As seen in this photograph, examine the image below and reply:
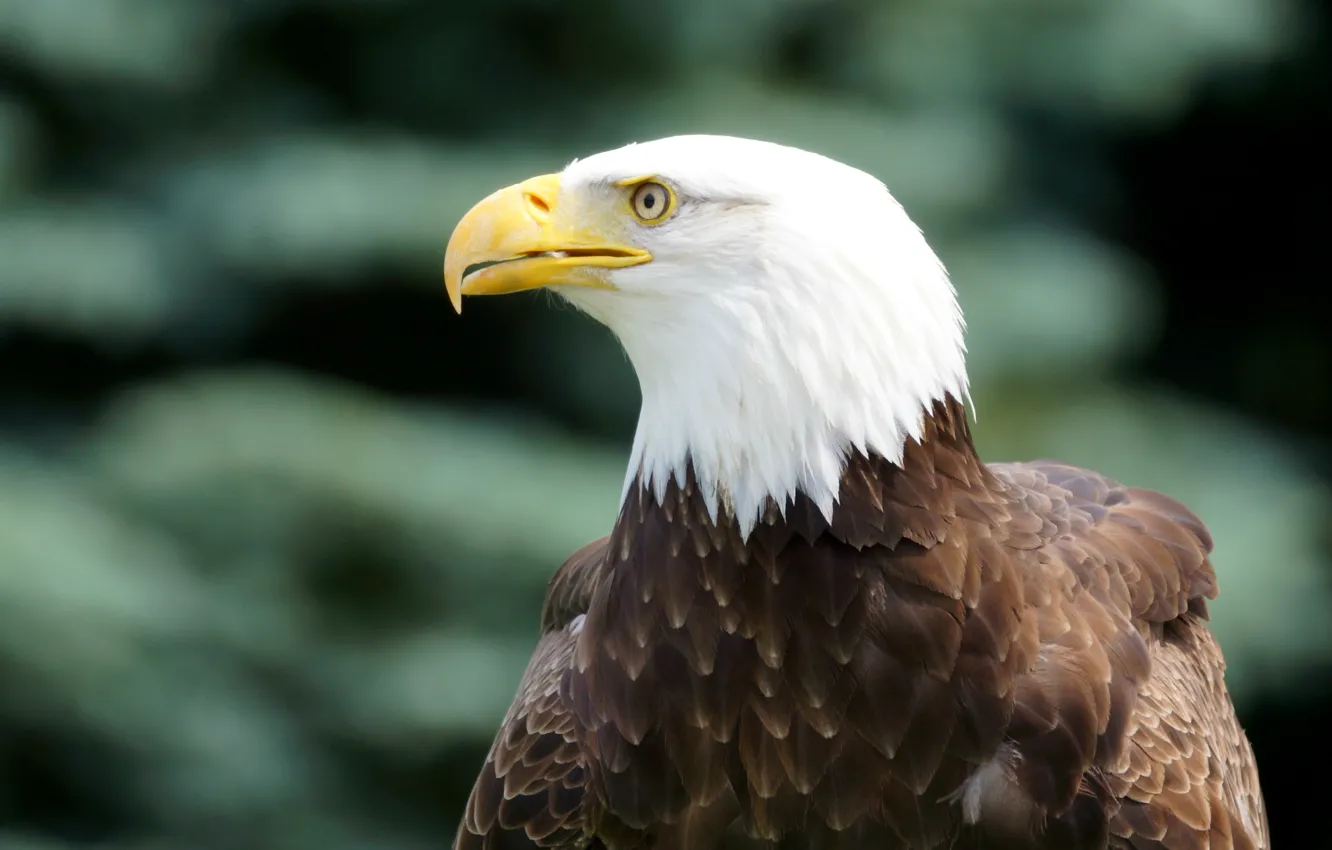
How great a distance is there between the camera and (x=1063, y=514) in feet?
9.38

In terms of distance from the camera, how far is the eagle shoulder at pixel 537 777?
Answer: 8.62 feet

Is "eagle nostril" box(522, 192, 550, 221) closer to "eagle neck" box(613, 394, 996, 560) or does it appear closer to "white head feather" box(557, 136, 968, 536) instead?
"white head feather" box(557, 136, 968, 536)

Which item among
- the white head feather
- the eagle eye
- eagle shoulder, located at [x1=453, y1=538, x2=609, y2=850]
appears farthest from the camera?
eagle shoulder, located at [x1=453, y1=538, x2=609, y2=850]

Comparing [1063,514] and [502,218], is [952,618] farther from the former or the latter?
[502,218]

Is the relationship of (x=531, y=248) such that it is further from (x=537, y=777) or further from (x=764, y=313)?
(x=537, y=777)

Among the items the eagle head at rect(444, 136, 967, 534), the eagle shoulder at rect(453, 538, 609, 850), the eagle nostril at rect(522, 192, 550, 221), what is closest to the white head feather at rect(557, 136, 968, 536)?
the eagle head at rect(444, 136, 967, 534)

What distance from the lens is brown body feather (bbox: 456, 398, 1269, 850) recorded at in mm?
2426

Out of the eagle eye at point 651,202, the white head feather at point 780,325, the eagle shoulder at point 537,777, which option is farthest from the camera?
the eagle shoulder at point 537,777

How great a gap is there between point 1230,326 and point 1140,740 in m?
5.15

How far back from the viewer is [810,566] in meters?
2.43

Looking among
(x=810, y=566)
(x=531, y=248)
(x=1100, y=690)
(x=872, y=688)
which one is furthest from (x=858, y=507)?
(x=531, y=248)

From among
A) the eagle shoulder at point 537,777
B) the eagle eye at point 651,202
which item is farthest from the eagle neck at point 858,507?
the eagle eye at point 651,202

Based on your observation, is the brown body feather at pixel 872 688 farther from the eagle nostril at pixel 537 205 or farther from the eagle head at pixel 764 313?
the eagle nostril at pixel 537 205

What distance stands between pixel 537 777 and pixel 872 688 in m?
0.57
